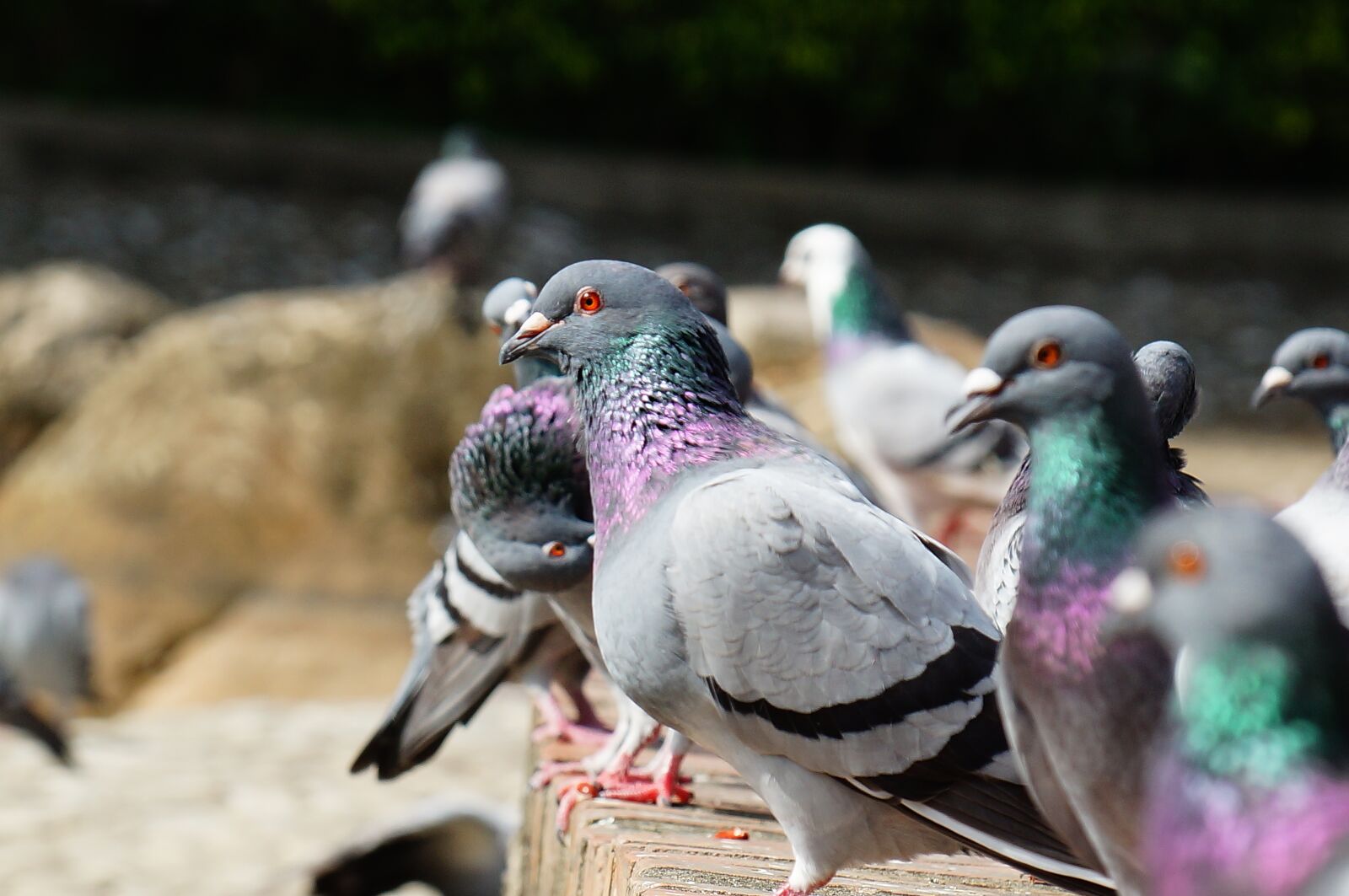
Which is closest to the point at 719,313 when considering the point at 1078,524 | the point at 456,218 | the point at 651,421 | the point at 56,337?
the point at 651,421

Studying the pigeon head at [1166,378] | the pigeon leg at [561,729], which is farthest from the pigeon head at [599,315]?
the pigeon leg at [561,729]

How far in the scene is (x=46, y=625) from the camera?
6770 millimetres

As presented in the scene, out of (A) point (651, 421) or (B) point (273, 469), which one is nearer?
(A) point (651, 421)

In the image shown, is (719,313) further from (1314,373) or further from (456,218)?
(456,218)

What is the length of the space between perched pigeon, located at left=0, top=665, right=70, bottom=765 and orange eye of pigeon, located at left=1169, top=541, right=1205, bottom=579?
16.8ft

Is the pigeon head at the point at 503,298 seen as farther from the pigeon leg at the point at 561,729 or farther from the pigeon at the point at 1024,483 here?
the pigeon at the point at 1024,483

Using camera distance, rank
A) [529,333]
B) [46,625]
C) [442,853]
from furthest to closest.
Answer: [46,625]
[442,853]
[529,333]

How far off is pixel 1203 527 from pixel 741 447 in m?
1.03

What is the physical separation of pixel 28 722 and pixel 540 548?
12.0ft

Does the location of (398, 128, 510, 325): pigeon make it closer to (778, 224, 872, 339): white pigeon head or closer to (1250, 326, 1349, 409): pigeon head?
(778, 224, 872, 339): white pigeon head

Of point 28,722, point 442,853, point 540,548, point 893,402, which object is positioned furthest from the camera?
point 893,402

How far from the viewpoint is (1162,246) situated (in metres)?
16.6

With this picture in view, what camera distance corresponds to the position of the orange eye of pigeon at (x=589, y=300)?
2.46 m

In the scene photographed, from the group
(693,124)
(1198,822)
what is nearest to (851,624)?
(1198,822)
